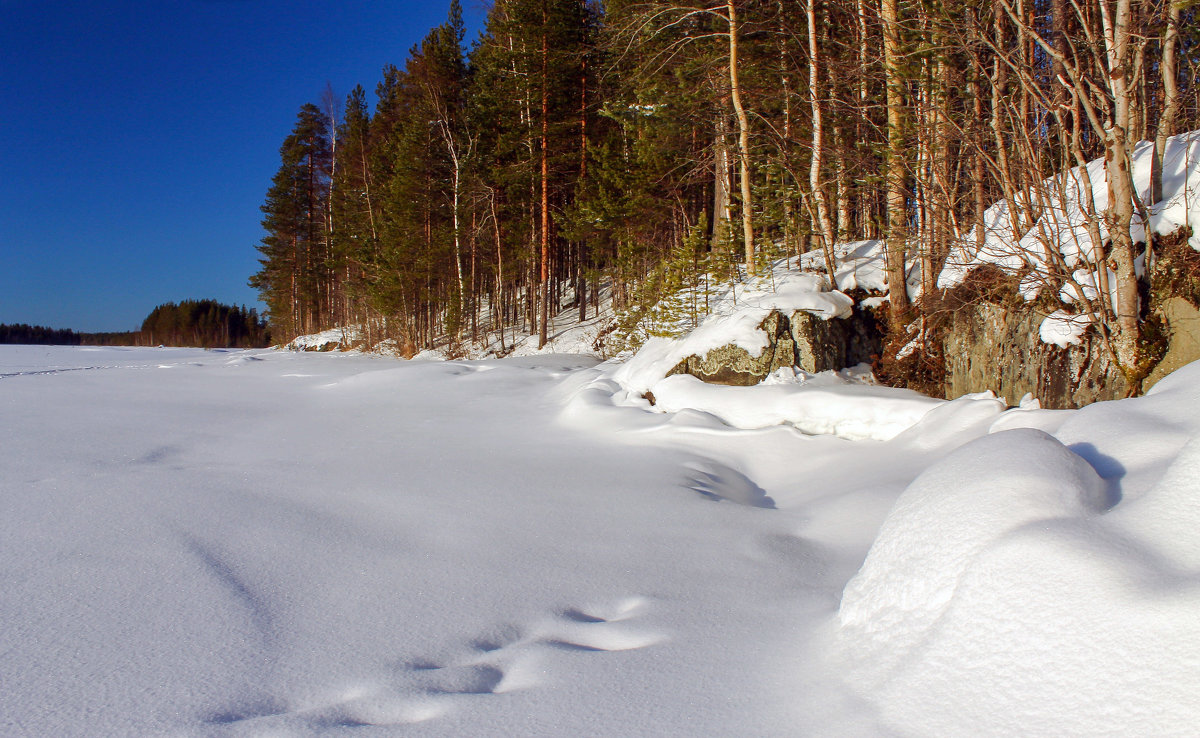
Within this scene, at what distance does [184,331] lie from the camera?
174ft

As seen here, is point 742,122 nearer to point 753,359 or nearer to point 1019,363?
point 753,359

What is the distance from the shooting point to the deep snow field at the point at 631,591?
1.50 m

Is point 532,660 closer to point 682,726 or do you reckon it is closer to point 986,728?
point 682,726

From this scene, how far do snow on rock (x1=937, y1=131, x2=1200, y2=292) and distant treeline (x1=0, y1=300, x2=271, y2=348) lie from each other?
52.1 meters

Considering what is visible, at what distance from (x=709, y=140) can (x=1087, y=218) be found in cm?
1189

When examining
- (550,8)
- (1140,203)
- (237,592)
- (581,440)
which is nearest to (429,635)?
(237,592)

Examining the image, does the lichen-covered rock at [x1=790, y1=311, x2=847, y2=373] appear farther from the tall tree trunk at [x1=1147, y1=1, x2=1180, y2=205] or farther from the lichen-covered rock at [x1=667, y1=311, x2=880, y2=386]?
the tall tree trunk at [x1=1147, y1=1, x2=1180, y2=205]

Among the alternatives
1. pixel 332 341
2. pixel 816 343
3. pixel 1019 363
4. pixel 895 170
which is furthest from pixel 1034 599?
pixel 332 341

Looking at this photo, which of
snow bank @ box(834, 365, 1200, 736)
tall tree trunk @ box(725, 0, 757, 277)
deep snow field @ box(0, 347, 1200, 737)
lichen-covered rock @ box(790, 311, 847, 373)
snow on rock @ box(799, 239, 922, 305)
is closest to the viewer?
snow bank @ box(834, 365, 1200, 736)

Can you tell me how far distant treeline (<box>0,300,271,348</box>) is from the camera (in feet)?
158

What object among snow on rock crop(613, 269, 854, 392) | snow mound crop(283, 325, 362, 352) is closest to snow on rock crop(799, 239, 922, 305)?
snow on rock crop(613, 269, 854, 392)

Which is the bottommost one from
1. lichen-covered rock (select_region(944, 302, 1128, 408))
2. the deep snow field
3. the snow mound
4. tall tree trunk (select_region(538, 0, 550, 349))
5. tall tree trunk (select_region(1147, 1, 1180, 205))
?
the deep snow field

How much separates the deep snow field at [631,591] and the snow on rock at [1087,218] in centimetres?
142

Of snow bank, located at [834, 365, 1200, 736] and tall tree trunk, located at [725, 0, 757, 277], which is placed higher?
Answer: tall tree trunk, located at [725, 0, 757, 277]
